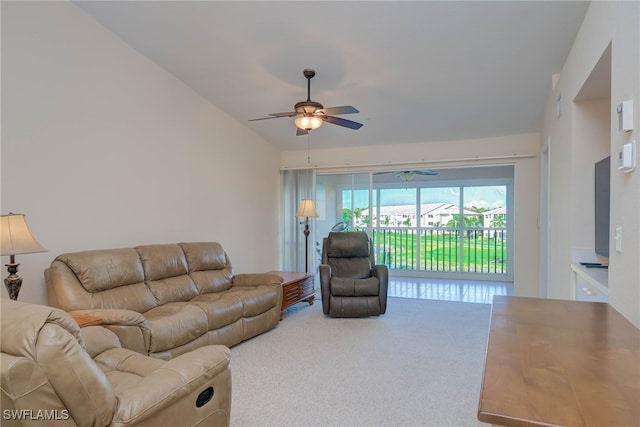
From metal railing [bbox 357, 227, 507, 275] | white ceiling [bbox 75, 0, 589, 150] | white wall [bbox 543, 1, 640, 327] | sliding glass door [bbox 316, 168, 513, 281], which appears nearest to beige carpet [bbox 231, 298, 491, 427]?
white wall [bbox 543, 1, 640, 327]

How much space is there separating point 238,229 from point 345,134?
2058 millimetres

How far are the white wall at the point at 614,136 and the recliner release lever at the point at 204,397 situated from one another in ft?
5.71

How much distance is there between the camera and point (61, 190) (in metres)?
3.01

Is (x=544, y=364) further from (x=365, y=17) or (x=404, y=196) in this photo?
(x=404, y=196)

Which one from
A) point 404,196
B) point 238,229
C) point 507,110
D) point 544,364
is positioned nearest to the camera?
point 544,364

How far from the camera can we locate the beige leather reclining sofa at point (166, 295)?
2656mm

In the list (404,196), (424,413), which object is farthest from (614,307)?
(404,196)

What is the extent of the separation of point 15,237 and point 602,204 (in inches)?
140

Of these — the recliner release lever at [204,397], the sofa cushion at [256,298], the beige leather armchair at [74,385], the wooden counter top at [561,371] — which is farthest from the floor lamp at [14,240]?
the wooden counter top at [561,371]

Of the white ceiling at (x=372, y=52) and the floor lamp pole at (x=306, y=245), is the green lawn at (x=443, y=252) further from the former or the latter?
the white ceiling at (x=372, y=52)

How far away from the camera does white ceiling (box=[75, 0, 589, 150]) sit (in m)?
2.87

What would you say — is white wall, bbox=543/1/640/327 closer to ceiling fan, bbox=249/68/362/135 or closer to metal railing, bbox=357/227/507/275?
ceiling fan, bbox=249/68/362/135

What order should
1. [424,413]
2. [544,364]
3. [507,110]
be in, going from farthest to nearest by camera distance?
[507,110]
[424,413]
[544,364]

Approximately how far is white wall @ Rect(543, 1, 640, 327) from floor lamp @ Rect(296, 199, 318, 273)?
2.96 meters
